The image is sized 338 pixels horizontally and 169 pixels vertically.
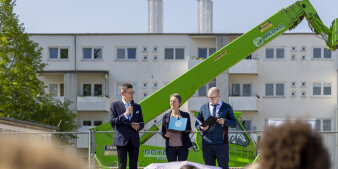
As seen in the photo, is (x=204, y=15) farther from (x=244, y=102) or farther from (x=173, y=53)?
(x=244, y=102)

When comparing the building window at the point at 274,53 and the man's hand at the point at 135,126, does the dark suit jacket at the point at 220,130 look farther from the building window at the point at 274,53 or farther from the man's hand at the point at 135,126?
the building window at the point at 274,53

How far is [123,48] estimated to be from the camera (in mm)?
55312

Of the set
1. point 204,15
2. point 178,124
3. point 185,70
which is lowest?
point 178,124

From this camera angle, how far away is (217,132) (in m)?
9.79

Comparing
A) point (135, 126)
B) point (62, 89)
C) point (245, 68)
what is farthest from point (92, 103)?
point (135, 126)

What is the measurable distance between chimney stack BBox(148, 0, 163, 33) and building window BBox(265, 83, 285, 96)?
14.7 m

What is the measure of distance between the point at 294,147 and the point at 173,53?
173 ft

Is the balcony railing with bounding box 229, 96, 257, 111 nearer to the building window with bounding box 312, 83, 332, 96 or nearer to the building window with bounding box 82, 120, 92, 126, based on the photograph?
the building window with bounding box 312, 83, 332, 96

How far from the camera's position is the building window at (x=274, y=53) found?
54.4 meters

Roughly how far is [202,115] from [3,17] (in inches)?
1046

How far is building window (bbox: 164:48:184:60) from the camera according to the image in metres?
54.7

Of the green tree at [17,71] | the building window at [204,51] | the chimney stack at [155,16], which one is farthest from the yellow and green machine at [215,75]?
the chimney stack at [155,16]

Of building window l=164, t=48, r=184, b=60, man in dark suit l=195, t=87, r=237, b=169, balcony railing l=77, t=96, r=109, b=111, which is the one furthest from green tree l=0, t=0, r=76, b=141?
man in dark suit l=195, t=87, r=237, b=169

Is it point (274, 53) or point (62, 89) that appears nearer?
point (274, 53)
